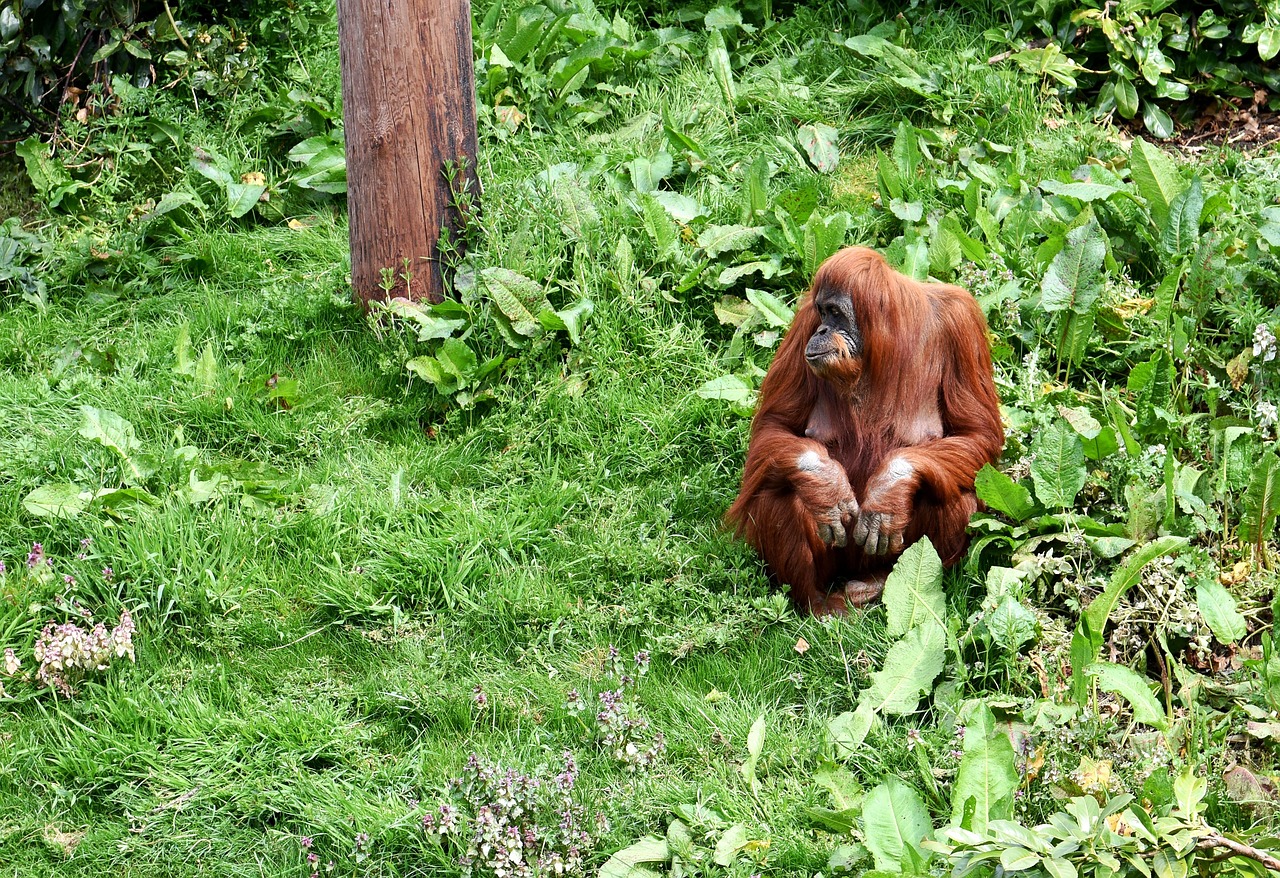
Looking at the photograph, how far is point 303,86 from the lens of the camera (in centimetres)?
578

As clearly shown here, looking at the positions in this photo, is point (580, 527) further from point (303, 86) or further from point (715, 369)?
point (303, 86)

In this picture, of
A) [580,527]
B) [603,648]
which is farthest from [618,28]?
[603,648]

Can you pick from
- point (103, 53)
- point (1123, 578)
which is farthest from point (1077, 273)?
point (103, 53)

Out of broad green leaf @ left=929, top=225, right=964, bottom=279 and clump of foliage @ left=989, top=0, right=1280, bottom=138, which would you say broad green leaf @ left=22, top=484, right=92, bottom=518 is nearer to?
broad green leaf @ left=929, top=225, right=964, bottom=279

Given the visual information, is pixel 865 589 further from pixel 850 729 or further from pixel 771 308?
pixel 771 308

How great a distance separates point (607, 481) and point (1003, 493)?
50.4 inches

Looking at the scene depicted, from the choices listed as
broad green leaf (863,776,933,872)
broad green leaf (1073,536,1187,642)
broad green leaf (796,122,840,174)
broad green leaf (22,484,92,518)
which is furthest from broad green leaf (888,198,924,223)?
broad green leaf (22,484,92,518)

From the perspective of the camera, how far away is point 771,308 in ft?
14.6

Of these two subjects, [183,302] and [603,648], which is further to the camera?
→ [183,302]

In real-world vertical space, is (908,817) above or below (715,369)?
below

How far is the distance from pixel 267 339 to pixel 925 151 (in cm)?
249

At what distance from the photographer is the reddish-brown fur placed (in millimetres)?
3527

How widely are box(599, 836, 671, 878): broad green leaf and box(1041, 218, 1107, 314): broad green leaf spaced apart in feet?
6.68

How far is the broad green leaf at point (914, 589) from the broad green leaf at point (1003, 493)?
20 cm
